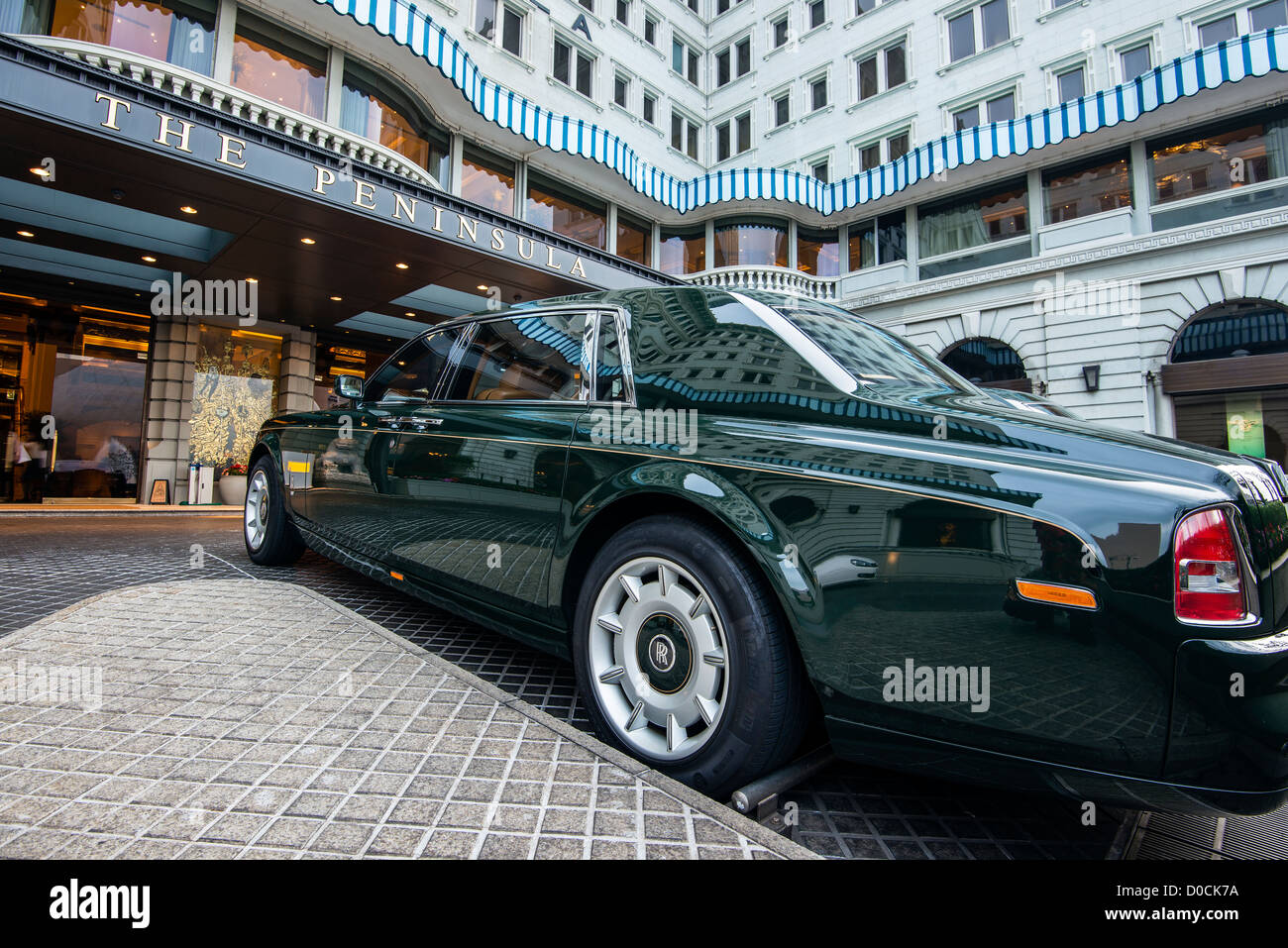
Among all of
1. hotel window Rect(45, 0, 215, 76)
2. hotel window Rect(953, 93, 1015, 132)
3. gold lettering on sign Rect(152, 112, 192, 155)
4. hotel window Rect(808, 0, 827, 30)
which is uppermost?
hotel window Rect(808, 0, 827, 30)

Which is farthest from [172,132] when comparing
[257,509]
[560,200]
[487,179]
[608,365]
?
[560,200]

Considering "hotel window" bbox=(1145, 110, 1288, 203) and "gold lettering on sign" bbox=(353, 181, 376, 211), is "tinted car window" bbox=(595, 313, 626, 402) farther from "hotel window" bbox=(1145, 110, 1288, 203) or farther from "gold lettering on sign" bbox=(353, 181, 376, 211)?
"hotel window" bbox=(1145, 110, 1288, 203)

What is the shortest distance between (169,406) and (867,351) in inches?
592

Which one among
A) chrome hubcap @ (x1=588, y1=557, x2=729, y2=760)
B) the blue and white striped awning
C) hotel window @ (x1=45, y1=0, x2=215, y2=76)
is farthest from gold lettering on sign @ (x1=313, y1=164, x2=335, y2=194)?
chrome hubcap @ (x1=588, y1=557, x2=729, y2=760)

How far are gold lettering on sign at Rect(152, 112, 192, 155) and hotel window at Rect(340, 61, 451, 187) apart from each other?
19.8ft

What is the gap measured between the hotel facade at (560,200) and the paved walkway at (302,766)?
7.04m

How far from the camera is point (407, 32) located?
434 inches

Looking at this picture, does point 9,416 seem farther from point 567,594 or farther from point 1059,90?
point 1059,90

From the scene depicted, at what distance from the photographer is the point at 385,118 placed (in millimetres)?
12820

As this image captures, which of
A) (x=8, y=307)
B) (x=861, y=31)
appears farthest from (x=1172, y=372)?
(x=8, y=307)

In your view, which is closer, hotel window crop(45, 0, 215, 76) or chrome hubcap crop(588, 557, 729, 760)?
chrome hubcap crop(588, 557, 729, 760)

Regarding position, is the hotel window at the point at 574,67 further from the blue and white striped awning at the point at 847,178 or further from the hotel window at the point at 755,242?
the hotel window at the point at 755,242

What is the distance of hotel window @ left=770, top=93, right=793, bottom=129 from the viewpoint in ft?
69.1

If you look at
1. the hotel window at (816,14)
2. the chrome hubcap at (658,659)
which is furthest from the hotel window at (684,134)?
the chrome hubcap at (658,659)
